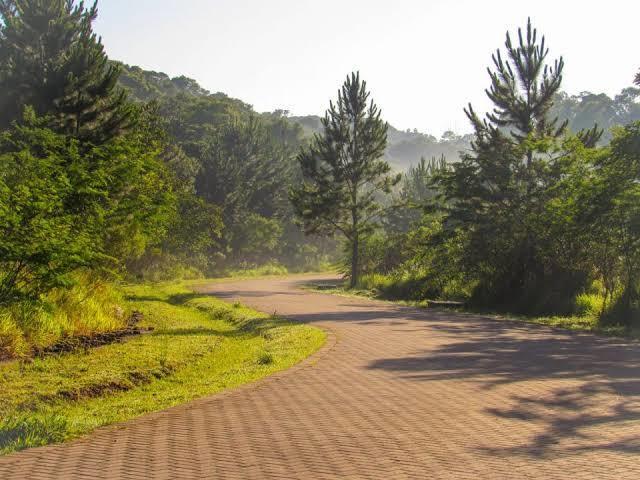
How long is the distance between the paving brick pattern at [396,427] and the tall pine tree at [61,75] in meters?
13.7

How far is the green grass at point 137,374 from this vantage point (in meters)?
7.29

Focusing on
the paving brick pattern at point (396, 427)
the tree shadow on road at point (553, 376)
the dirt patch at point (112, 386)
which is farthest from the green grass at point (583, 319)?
the dirt patch at point (112, 386)

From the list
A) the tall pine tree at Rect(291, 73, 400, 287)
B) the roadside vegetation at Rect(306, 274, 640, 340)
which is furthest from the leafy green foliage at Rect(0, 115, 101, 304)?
the tall pine tree at Rect(291, 73, 400, 287)

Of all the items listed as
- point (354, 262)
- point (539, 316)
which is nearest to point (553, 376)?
point (539, 316)

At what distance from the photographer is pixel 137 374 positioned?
36.5 ft

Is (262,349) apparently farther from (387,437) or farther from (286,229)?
(286,229)

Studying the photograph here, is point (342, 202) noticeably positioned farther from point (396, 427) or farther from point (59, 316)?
point (396, 427)

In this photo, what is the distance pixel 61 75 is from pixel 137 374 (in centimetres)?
1632

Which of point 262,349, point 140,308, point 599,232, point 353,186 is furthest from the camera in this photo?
point 353,186

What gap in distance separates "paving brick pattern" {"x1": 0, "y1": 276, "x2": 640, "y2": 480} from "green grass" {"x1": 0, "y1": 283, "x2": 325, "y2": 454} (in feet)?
1.70

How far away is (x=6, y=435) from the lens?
20.9 ft

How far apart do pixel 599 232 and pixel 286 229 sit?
196 ft

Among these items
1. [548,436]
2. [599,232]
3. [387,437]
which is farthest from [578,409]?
[599,232]

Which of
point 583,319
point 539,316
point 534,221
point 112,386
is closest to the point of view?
point 112,386
